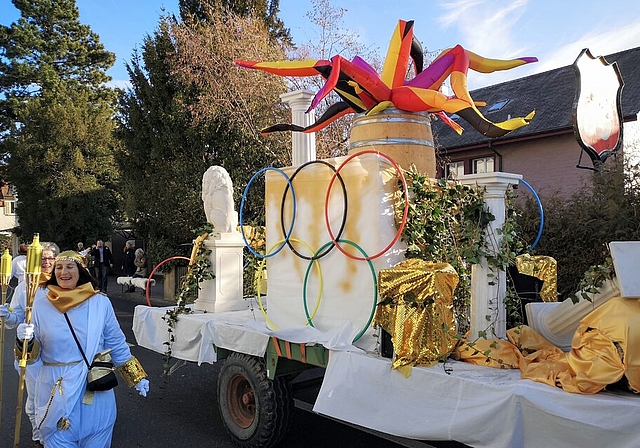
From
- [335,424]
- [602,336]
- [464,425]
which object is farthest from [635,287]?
[335,424]

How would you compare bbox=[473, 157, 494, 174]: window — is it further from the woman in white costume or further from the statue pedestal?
the woman in white costume

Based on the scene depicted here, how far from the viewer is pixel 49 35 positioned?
104 feet

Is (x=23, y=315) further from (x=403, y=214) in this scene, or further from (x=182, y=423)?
(x=403, y=214)

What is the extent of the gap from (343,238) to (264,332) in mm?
958

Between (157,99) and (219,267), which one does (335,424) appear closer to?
(219,267)

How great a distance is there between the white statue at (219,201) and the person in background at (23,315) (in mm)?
1833

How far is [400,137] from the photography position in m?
4.23

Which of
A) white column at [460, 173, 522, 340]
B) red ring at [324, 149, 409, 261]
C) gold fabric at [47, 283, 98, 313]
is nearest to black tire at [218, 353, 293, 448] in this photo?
red ring at [324, 149, 409, 261]

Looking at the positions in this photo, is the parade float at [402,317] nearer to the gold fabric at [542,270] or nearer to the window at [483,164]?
the gold fabric at [542,270]

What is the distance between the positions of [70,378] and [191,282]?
99.8 inches

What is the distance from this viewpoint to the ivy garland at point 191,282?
5.25 meters

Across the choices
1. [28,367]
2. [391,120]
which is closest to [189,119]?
[28,367]

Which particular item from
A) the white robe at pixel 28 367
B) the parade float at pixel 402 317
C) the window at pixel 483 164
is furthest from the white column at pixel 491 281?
the window at pixel 483 164

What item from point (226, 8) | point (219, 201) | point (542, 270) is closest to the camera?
point (542, 270)
